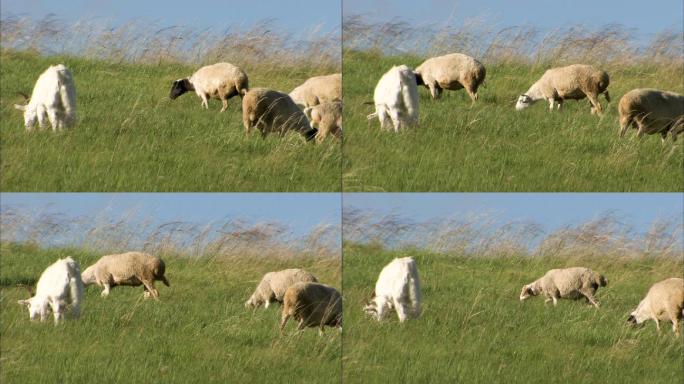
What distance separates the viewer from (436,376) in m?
16.5

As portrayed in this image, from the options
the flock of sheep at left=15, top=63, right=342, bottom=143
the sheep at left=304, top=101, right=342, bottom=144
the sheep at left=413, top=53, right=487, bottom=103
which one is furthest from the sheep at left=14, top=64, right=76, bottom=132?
the sheep at left=413, top=53, right=487, bottom=103

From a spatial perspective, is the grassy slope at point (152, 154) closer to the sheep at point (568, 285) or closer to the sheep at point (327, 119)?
the sheep at point (327, 119)

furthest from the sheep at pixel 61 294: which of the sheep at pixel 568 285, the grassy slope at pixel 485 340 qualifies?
the sheep at pixel 568 285

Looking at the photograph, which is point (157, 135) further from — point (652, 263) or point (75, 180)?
point (652, 263)

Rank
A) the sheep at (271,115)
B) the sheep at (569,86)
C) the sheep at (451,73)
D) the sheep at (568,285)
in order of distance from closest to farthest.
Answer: the sheep at (271,115) < the sheep at (568,285) < the sheep at (569,86) < the sheep at (451,73)

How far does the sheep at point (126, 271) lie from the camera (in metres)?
21.1

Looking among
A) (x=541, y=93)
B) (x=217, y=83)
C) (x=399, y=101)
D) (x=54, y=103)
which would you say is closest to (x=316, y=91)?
(x=217, y=83)

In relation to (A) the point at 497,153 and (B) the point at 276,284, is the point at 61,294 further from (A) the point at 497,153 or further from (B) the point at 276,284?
(A) the point at 497,153

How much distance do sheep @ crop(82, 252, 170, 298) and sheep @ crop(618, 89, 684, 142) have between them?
6919 millimetres

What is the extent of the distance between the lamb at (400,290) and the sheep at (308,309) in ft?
1.60

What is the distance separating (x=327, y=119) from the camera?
20.4m

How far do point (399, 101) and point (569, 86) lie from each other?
4.16 meters

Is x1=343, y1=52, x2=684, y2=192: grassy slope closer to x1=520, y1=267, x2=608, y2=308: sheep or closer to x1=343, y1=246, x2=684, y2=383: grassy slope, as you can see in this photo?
x1=343, y1=246, x2=684, y2=383: grassy slope

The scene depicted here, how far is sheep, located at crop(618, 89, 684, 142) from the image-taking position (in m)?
20.2
